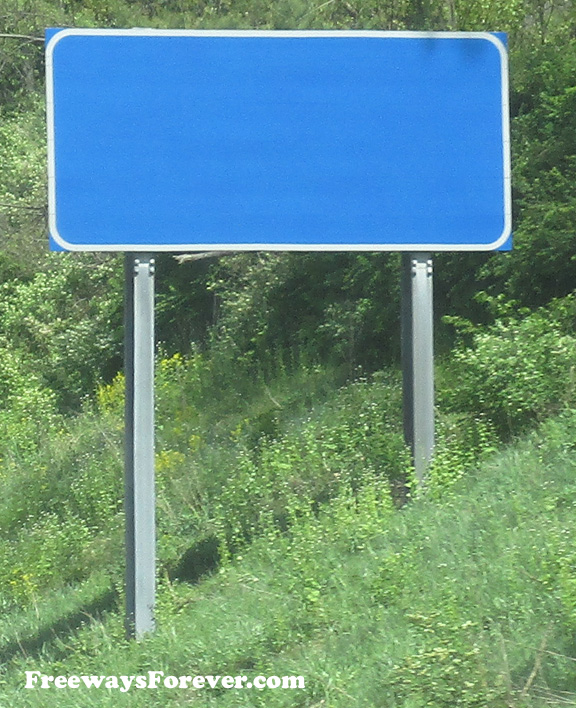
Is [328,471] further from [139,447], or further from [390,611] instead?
[390,611]

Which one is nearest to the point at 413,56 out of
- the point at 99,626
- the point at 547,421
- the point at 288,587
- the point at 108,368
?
the point at 547,421

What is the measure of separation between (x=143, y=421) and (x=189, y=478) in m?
3.01

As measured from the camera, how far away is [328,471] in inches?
A: 328

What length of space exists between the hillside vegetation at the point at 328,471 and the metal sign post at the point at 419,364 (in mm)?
145

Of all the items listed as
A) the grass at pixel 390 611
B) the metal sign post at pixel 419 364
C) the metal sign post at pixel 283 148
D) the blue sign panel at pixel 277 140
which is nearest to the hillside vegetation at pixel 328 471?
the grass at pixel 390 611

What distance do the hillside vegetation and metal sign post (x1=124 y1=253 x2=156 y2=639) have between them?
21 centimetres

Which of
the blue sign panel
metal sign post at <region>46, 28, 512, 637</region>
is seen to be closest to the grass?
metal sign post at <region>46, 28, 512, 637</region>

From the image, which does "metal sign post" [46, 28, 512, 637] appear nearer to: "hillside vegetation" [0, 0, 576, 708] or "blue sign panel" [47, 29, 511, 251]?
"blue sign panel" [47, 29, 511, 251]

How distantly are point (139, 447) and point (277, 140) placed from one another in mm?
2172

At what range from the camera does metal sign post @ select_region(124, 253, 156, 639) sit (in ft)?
22.7

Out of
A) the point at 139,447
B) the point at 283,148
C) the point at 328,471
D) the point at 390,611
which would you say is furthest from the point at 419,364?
the point at 390,611

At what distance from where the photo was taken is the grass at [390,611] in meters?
→ 4.79

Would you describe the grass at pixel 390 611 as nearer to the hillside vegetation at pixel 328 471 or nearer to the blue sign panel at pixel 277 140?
the hillside vegetation at pixel 328 471

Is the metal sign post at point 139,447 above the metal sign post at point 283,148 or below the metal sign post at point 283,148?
below
